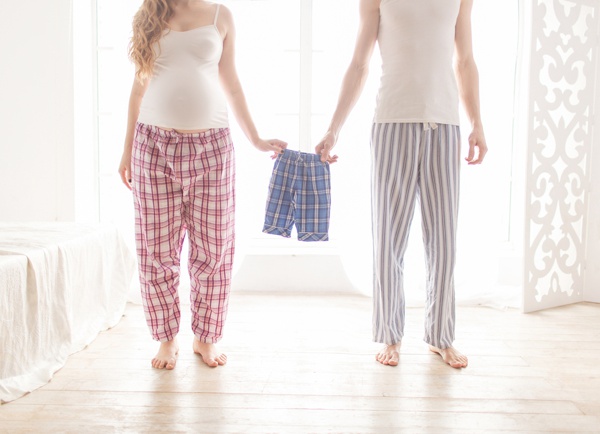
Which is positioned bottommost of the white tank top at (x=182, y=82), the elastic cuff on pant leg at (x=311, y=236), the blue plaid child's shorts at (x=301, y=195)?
the elastic cuff on pant leg at (x=311, y=236)

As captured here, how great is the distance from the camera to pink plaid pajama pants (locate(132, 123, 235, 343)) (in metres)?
1.88

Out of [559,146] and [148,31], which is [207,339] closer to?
[148,31]

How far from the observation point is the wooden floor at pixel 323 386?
1.52 meters

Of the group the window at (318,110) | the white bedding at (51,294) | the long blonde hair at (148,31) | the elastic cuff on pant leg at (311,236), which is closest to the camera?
the white bedding at (51,294)

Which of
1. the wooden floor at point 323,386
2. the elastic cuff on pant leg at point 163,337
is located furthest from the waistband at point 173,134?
the wooden floor at point 323,386

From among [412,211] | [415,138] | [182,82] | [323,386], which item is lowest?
[323,386]

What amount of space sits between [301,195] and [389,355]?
678mm

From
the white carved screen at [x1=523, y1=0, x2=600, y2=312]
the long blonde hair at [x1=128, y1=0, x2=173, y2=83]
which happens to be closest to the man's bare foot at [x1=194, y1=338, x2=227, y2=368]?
the long blonde hair at [x1=128, y1=0, x2=173, y2=83]

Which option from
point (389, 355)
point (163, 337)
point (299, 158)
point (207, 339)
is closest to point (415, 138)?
point (299, 158)

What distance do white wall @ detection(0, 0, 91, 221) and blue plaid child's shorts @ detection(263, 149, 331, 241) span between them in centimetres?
158

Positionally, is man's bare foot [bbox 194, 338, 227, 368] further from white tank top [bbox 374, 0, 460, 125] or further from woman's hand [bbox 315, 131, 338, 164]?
white tank top [bbox 374, 0, 460, 125]

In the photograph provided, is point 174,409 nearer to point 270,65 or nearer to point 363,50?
point 363,50

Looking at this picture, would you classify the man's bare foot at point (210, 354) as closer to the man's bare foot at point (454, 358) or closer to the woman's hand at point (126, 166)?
the woman's hand at point (126, 166)

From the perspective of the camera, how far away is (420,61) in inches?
75.4
